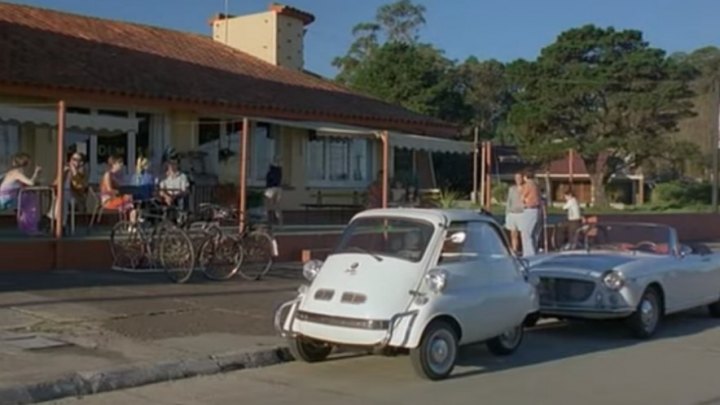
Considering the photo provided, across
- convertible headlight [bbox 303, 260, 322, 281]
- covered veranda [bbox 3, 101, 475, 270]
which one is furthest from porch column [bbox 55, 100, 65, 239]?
convertible headlight [bbox 303, 260, 322, 281]

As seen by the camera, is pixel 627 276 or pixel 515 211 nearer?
pixel 627 276

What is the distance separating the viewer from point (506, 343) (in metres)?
10.3

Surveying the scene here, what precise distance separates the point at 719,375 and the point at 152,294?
277 inches

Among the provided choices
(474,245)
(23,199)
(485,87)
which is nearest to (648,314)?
(474,245)

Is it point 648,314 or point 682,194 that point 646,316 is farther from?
point 682,194

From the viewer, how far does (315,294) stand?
30.5ft

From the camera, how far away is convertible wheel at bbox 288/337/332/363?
950cm

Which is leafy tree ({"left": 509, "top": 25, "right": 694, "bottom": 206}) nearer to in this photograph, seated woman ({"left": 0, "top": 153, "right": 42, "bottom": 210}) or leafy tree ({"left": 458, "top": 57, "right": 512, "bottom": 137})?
leafy tree ({"left": 458, "top": 57, "right": 512, "bottom": 137})

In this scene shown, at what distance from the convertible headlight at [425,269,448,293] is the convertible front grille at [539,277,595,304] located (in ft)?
10.6

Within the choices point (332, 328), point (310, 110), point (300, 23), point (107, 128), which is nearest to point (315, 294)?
point (332, 328)

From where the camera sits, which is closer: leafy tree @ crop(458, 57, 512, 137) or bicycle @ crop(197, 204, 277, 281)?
bicycle @ crop(197, 204, 277, 281)

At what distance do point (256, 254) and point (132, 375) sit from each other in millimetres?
6458

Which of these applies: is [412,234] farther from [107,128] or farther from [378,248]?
[107,128]

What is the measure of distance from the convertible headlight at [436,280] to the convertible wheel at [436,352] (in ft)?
0.99
